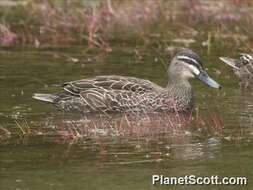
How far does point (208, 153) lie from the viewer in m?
11.1

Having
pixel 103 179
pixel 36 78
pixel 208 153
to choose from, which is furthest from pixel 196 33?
pixel 103 179

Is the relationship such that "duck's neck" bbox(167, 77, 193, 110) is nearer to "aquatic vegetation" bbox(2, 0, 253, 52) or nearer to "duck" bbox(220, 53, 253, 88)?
"duck" bbox(220, 53, 253, 88)

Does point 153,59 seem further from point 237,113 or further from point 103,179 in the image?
point 103,179

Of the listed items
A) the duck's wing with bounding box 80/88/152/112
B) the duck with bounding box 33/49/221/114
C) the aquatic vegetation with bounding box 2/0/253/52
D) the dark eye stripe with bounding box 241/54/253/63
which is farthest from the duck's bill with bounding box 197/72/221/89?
the aquatic vegetation with bounding box 2/0/253/52

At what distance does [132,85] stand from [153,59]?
3456mm

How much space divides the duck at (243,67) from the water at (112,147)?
20 cm

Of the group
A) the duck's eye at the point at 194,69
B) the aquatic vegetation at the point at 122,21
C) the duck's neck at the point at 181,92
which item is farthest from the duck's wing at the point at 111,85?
the aquatic vegetation at the point at 122,21

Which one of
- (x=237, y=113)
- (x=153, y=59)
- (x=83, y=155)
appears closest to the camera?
(x=83, y=155)

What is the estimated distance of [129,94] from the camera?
14062 mm

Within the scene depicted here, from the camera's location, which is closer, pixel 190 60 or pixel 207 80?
pixel 207 80

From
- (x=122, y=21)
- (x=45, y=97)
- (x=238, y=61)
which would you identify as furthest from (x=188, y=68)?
(x=122, y=21)

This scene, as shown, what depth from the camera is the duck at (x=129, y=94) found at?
14.0 m

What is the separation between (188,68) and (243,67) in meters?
2.01

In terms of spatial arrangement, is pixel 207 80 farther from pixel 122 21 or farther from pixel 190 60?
pixel 122 21
